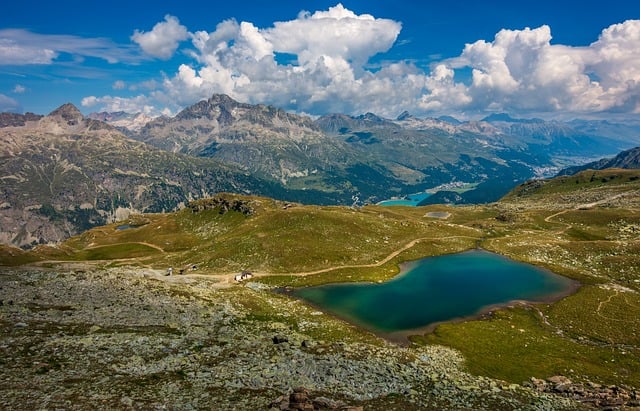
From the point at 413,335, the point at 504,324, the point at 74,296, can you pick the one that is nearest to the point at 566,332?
the point at 504,324

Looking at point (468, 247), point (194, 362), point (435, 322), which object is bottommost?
point (435, 322)

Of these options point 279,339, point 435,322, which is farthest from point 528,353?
point 279,339

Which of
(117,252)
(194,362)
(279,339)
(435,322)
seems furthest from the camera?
(117,252)

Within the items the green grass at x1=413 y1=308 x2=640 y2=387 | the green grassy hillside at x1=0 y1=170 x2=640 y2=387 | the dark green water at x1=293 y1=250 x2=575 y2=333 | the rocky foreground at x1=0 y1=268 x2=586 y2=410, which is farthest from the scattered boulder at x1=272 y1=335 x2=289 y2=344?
the green grass at x1=413 y1=308 x2=640 y2=387

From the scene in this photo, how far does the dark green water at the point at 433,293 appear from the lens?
237 feet

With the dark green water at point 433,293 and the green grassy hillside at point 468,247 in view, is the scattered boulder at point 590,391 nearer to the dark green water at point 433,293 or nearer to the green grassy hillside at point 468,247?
the green grassy hillside at point 468,247

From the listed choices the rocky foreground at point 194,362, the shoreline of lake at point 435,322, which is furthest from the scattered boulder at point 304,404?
the shoreline of lake at point 435,322

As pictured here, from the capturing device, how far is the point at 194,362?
138 feet

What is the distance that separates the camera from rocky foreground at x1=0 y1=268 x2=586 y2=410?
33469mm

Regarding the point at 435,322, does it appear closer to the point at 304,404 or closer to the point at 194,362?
the point at 304,404

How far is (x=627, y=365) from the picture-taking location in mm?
51781

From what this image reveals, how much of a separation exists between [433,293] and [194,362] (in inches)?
2344

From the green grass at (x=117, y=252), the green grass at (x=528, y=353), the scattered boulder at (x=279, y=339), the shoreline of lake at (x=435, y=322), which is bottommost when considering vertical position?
the green grass at (x=528, y=353)

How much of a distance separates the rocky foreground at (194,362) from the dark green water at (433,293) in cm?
1309
